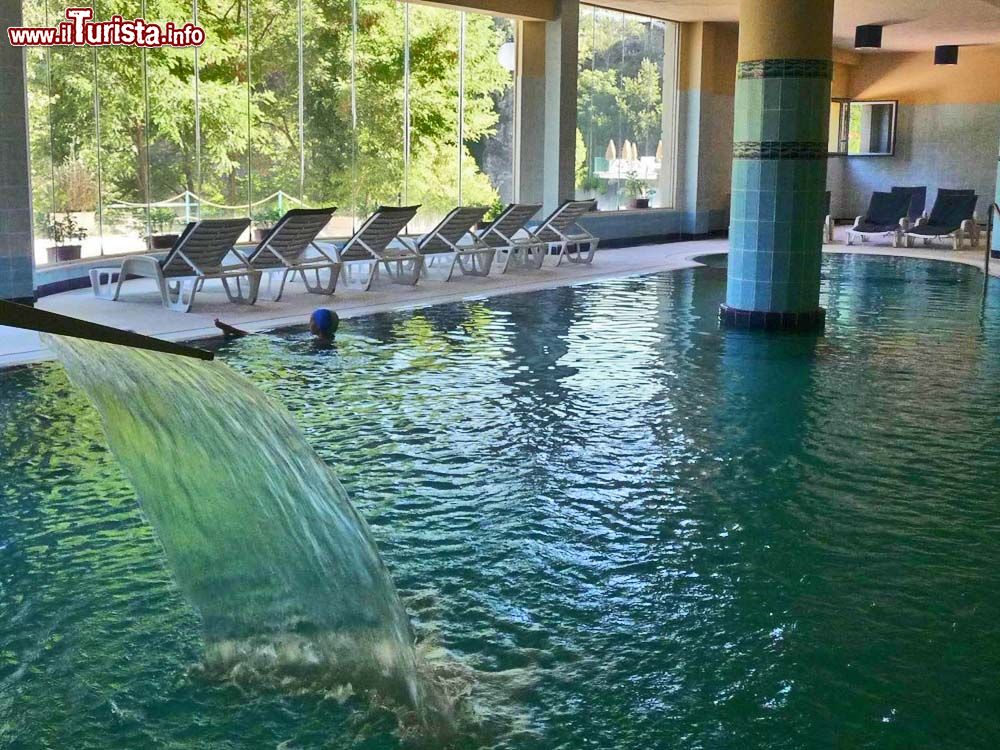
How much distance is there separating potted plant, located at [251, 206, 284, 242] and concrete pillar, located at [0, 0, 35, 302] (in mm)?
4463

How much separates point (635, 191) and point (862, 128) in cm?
943

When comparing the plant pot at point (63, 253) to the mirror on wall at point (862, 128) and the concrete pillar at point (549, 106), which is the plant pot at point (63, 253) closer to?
the concrete pillar at point (549, 106)

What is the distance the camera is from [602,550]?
4512mm

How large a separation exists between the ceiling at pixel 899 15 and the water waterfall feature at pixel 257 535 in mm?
14922

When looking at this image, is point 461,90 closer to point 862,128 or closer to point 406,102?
point 406,102

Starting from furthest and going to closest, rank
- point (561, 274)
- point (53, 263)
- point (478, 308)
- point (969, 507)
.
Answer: point (561, 274) → point (53, 263) → point (478, 308) → point (969, 507)

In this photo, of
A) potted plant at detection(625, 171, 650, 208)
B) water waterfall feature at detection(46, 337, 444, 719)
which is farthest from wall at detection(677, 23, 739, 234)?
water waterfall feature at detection(46, 337, 444, 719)

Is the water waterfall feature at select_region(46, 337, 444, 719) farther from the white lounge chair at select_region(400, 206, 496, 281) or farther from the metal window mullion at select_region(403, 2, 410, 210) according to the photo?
the metal window mullion at select_region(403, 2, 410, 210)

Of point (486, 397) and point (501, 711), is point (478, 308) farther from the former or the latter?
point (501, 711)

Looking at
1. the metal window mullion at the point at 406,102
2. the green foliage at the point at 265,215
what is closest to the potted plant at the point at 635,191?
the metal window mullion at the point at 406,102

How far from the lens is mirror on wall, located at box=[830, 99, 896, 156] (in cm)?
2681

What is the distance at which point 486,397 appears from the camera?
718cm

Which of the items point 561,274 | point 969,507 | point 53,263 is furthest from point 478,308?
point 969,507

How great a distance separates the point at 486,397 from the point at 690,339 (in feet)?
9.60
